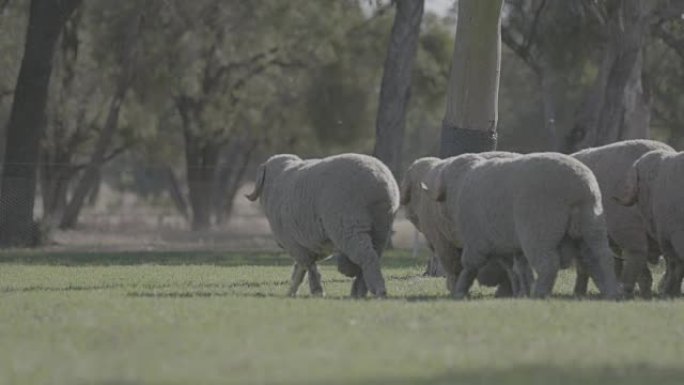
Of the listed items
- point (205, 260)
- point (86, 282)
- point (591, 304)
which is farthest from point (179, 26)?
point (591, 304)

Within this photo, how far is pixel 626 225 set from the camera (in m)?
20.0

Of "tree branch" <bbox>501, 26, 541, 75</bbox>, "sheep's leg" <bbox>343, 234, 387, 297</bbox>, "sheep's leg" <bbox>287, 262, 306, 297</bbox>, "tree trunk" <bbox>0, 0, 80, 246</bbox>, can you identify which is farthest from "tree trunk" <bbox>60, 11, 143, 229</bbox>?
"sheep's leg" <bbox>343, 234, 387, 297</bbox>

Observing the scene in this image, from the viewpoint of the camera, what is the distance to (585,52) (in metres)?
48.7

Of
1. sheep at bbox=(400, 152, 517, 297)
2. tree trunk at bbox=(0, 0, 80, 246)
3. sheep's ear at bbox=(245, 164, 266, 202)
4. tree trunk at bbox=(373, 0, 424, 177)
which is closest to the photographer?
sheep at bbox=(400, 152, 517, 297)

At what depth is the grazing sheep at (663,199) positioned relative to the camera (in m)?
18.9

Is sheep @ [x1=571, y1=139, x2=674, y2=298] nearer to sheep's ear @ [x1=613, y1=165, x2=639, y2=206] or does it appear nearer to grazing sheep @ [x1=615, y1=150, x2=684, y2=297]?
grazing sheep @ [x1=615, y1=150, x2=684, y2=297]

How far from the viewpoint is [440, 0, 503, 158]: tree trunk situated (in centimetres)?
2573

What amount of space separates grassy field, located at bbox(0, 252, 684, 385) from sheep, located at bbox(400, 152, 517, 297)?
0.28 metres

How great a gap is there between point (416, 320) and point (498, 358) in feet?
7.63

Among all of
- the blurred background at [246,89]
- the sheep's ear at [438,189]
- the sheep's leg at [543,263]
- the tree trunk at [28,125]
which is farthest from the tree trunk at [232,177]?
the sheep's leg at [543,263]

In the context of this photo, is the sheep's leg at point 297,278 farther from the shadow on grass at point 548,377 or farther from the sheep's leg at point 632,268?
the shadow on grass at point 548,377

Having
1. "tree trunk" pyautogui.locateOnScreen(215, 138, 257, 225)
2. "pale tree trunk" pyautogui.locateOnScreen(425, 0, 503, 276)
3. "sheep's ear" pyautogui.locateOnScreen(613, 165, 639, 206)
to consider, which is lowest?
"tree trunk" pyautogui.locateOnScreen(215, 138, 257, 225)

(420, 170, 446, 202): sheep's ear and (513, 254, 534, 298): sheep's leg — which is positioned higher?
(420, 170, 446, 202): sheep's ear

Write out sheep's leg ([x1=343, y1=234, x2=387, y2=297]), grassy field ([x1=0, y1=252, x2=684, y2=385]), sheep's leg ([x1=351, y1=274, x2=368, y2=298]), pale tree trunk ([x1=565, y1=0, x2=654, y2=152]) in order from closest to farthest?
1. grassy field ([x1=0, y1=252, x2=684, y2=385])
2. sheep's leg ([x1=343, y1=234, x2=387, y2=297])
3. sheep's leg ([x1=351, y1=274, x2=368, y2=298])
4. pale tree trunk ([x1=565, y1=0, x2=654, y2=152])
